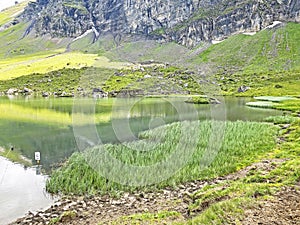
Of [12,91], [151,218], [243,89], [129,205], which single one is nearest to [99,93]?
[12,91]

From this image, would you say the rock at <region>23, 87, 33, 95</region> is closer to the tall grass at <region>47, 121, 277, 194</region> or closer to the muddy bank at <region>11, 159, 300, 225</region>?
the tall grass at <region>47, 121, 277, 194</region>

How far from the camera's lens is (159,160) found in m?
25.5

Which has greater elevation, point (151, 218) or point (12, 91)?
point (12, 91)

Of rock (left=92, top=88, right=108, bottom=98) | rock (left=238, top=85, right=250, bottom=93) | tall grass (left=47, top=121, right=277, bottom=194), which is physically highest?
rock (left=238, top=85, right=250, bottom=93)

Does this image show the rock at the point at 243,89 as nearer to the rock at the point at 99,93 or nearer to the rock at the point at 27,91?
the rock at the point at 99,93

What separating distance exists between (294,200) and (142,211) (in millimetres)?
8018

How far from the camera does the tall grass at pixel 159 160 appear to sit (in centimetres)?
2194

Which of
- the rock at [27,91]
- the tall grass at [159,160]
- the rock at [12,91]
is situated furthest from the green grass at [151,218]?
the rock at [12,91]

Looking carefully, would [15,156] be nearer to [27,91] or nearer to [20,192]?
[20,192]

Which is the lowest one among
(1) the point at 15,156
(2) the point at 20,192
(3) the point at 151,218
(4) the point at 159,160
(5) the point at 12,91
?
(1) the point at 15,156

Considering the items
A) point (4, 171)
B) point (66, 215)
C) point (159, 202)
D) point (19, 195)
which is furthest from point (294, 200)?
point (4, 171)

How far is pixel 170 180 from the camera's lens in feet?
71.8

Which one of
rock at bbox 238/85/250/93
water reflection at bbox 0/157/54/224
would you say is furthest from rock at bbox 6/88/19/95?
water reflection at bbox 0/157/54/224

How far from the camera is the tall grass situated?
2194 cm
